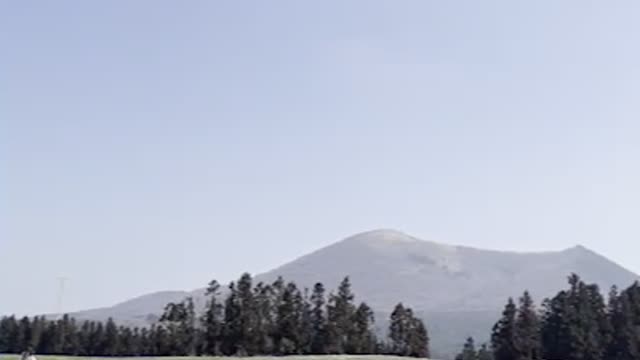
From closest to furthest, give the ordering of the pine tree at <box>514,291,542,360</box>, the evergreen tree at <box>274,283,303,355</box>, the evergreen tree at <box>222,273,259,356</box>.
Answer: the evergreen tree at <box>222,273,259,356</box> → the pine tree at <box>514,291,542,360</box> → the evergreen tree at <box>274,283,303,355</box>

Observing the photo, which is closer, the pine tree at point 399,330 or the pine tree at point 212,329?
the pine tree at point 212,329

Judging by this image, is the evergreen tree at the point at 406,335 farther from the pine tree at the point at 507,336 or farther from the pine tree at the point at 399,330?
the pine tree at the point at 507,336

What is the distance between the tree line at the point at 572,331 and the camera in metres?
143

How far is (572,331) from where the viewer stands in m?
144

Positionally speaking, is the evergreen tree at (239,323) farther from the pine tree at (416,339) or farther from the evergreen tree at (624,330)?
the evergreen tree at (624,330)

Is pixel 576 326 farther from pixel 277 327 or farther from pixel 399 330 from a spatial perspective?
pixel 277 327

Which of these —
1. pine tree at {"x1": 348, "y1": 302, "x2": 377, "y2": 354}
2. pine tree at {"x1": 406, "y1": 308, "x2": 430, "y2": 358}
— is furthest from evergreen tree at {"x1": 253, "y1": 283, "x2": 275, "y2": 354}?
pine tree at {"x1": 406, "y1": 308, "x2": 430, "y2": 358}

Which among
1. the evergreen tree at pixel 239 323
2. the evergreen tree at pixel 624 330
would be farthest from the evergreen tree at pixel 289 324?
the evergreen tree at pixel 624 330

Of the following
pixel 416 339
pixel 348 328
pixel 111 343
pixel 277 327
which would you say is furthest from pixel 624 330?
pixel 111 343

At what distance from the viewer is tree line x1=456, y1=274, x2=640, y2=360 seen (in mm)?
143375

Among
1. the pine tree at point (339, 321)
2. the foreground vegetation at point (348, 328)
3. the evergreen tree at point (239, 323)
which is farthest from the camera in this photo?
the pine tree at point (339, 321)

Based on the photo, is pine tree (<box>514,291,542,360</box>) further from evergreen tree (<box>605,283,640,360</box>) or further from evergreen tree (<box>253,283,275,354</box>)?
evergreen tree (<box>253,283,275,354</box>)

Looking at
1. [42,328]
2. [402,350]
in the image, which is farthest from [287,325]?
[42,328]

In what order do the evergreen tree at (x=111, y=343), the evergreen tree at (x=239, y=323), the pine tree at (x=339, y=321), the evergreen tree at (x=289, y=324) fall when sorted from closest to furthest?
1. the evergreen tree at (x=239, y=323)
2. the evergreen tree at (x=289, y=324)
3. the pine tree at (x=339, y=321)
4. the evergreen tree at (x=111, y=343)
